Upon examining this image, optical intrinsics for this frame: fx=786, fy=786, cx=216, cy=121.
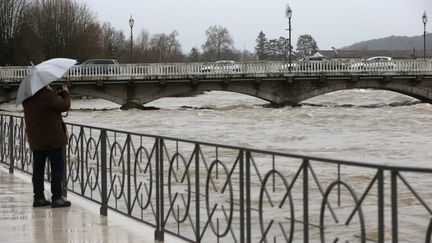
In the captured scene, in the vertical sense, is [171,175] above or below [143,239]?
above

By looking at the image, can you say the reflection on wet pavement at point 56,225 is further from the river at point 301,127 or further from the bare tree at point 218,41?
the bare tree at point 218,41

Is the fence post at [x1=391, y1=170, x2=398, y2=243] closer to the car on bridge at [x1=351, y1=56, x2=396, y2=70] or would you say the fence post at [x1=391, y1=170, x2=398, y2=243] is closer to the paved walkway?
the paved walkway

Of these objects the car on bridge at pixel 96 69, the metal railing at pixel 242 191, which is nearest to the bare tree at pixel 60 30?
the car on bridge at pixel 96 69

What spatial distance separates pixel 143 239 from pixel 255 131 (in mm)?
29448

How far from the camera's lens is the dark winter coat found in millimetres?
8758

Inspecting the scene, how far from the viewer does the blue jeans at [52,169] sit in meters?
9.05

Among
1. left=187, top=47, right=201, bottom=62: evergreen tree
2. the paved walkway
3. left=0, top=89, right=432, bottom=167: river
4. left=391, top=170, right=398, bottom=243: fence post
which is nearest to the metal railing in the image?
left=391, top=170, right=398, bottom=243: fence post

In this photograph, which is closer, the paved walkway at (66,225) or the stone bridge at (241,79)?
the paved walkway at (66,225)

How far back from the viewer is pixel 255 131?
37.0 meters

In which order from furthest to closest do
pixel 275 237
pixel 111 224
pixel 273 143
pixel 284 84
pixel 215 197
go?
pixel 284 84 → pixel 273 143 → pixel 111 224 → pixel 215 197 → pixel 275 237

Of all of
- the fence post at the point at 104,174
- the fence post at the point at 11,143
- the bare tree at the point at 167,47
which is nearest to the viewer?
the fence post at the point at 104,174

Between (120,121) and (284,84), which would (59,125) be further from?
(284,84)

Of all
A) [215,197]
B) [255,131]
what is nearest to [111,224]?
[215,197]

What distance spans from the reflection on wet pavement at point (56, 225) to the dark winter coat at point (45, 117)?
818 millimetres
